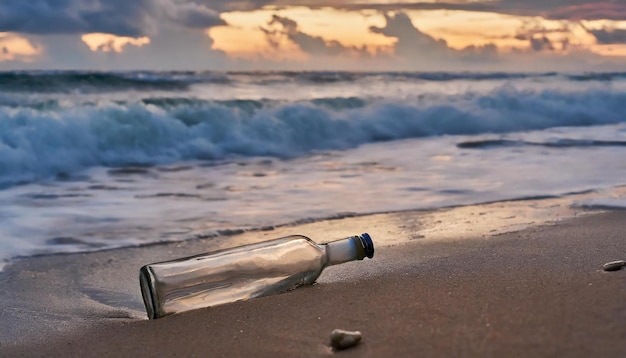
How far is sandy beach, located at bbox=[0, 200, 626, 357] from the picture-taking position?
5.36ft

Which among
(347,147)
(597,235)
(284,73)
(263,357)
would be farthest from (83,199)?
(284,73)

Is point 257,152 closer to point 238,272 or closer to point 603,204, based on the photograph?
point 603,204

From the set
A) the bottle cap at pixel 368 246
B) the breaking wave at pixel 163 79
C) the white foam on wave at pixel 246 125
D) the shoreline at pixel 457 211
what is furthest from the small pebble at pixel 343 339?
the breaking wave at pixel 163 79

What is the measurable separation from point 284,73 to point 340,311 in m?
19.1

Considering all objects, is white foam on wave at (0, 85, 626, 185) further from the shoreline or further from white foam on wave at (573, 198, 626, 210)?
white foam on wave at (573, 198, 626, 210)

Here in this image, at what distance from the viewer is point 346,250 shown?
2213mm

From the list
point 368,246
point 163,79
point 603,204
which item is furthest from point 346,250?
point 163,79

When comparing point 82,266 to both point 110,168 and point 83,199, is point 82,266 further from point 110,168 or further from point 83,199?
point 110,168

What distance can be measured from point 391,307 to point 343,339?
0.30 m

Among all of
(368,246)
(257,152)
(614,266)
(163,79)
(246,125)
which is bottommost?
(257,152)

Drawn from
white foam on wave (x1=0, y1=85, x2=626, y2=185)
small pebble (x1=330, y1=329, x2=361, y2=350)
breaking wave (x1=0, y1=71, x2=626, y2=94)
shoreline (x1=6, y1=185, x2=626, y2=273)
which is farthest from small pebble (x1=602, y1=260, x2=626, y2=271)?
breaking wave (x1=0, y1=71, x2=626, y2=94)

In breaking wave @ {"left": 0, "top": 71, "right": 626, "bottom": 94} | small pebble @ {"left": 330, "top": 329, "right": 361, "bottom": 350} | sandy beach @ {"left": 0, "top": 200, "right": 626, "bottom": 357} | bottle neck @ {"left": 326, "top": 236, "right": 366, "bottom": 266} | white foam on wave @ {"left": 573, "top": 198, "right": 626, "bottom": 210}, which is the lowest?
white foam on wave @ {"left": 573, "top": 198, "right": 626, "bottom": 210}

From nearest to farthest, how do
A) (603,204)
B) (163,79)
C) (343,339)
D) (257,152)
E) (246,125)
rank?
(343,339)
(603,204)
(257,152)
(246,125)
(163,79)

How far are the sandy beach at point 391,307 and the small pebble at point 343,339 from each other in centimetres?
2
